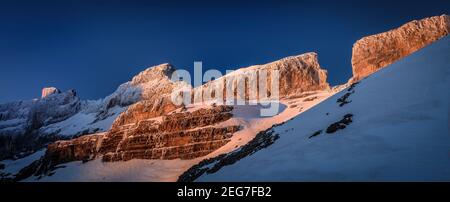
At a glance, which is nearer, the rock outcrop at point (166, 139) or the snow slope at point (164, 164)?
the snow slope at point (164, 164)

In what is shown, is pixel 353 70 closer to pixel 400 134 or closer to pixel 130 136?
pixel 130 136

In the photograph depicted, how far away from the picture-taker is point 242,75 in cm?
12412

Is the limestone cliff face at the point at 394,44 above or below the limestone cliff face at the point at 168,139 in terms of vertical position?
above

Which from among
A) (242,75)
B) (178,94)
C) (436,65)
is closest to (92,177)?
(178,94)

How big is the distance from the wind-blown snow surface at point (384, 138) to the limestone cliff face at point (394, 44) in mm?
68651

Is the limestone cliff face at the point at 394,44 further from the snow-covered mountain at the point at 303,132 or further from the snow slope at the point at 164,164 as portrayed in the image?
the snow slope at the point at 164,164

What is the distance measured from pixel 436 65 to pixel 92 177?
79.3m

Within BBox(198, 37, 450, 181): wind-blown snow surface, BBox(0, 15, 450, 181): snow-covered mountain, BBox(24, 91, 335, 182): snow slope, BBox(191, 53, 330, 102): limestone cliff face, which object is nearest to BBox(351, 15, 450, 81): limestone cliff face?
BBox(0, 15, 450, 181): snow-covered mountain

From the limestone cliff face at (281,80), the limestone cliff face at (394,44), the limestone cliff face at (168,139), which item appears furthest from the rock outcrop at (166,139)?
the limestone cliff face at (394,44)

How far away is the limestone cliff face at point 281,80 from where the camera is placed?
11831cm

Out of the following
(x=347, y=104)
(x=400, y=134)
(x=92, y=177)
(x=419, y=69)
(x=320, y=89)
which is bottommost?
(x=92, y=177)

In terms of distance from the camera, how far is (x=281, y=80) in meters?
121

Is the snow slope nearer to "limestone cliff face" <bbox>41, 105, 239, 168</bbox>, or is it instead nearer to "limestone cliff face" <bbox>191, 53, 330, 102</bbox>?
"limestone cliff face" <bbox>41, 105, 239, 168</bbox>

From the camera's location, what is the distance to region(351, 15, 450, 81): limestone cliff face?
9494 cm
